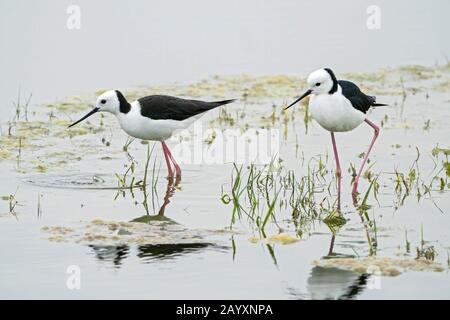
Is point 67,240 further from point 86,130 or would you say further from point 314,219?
point 86,130

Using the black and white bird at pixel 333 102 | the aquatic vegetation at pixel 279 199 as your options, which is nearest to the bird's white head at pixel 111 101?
the aquatic vegetation at pixel 279 199

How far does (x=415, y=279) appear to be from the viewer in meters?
6.14

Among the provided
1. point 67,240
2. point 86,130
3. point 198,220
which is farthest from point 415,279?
point 86,130

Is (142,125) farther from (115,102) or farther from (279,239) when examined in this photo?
(279,239)

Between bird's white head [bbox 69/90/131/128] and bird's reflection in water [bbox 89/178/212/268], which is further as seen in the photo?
bird's white head [bbox 69/90/131/128]

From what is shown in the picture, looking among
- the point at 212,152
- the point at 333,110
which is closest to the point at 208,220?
the point at 333,110

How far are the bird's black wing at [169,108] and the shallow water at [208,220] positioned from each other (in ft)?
1.74

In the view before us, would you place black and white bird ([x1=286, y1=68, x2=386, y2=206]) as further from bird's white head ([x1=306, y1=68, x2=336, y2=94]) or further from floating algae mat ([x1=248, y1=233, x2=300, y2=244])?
floating algae mat ([x1=248, y1=233, x2=300, y2=244])

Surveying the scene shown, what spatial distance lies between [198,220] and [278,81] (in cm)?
540

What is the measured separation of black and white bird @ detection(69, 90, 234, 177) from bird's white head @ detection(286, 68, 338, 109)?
48.3 inches

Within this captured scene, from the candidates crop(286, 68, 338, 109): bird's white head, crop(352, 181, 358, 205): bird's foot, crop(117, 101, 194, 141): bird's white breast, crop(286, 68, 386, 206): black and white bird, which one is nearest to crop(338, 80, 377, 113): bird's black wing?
crop(286, 68, 386, 206): black and white bird

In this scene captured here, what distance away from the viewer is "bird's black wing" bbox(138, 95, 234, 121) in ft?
29.7

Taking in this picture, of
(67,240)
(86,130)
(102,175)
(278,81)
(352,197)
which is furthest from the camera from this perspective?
(278,81)

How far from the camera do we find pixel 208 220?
746cm
